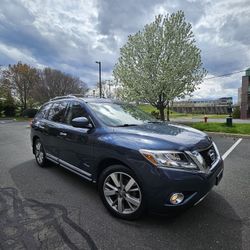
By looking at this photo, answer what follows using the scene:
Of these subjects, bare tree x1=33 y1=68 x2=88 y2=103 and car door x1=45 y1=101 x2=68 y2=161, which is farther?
bare tree x1=33 y1=68 x2=88 y2=103

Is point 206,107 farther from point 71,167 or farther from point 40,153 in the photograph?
point 71,167

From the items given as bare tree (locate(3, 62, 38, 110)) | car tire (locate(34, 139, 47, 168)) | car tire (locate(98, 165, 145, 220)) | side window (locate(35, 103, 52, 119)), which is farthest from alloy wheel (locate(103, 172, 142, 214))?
bare tree (locate(3, 62, 38, 110))

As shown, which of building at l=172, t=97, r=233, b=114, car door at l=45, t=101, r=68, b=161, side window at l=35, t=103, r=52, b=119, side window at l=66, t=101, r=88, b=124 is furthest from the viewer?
building at l=172, t=97, r=233, b=114

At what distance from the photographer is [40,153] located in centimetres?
515

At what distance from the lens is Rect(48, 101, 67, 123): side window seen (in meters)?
4.29

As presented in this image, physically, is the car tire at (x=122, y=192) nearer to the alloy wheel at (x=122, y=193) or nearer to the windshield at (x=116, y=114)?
the alloy wheel at (x=122, y=193)

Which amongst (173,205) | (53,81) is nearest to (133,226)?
(173,205)

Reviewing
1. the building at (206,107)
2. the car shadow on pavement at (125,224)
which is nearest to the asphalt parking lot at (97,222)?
the car shadow on pavement at (125,224)

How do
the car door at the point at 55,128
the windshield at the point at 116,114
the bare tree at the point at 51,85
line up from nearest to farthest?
1. the windshield at the point at 116,114
2. the car door at the point at 55,128
3. the bare tree at the point at 51,85

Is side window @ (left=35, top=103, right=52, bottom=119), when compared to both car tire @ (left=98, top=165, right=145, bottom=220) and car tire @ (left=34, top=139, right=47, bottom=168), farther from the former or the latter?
car tire @ (left=98, top=165, right=145, bottom=220)

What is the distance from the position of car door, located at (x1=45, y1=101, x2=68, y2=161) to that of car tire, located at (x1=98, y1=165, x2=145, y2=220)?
62.1 inches

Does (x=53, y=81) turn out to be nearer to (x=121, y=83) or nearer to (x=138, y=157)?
(x=121, y=83)

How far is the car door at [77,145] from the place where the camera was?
3.29m


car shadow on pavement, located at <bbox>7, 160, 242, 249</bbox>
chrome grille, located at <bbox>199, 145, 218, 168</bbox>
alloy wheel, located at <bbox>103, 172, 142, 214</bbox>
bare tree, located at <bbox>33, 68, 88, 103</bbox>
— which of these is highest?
bare tree, located at <bbox>33, 68, 88, 103</bbox>
